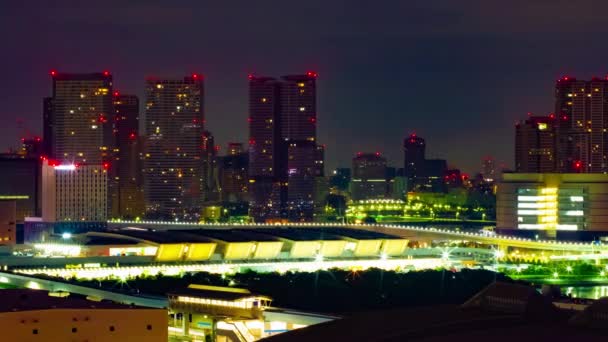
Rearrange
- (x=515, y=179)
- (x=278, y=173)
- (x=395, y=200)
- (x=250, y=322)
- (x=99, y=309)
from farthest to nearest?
(x=395, y=200)
(x=278, y=173)
(x=515, y=179)
(x=250, y=322)
(x=99, y=309)

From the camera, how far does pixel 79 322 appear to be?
38188mm

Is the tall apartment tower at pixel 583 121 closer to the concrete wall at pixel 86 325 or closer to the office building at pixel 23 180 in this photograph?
the office building at pixel 23 180

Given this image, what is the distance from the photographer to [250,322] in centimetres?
4288

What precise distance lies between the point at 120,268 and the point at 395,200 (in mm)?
110455

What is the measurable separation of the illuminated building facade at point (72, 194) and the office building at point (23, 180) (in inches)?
643

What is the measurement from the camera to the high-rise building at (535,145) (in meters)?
146

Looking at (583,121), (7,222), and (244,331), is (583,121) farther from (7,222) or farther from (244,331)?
(244,331)

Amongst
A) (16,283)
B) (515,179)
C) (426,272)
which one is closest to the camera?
(16,283)

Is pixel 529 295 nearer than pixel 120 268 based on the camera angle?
Yes

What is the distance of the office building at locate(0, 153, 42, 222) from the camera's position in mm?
135375

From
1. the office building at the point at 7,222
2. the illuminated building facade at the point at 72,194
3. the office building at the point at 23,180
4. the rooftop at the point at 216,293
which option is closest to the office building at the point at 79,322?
the rooftop at the point at 216,293

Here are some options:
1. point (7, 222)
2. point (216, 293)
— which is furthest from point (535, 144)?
point (216, 293)

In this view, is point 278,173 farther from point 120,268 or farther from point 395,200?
point 120,268

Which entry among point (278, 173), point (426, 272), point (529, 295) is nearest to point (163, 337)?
point (529, 295)
